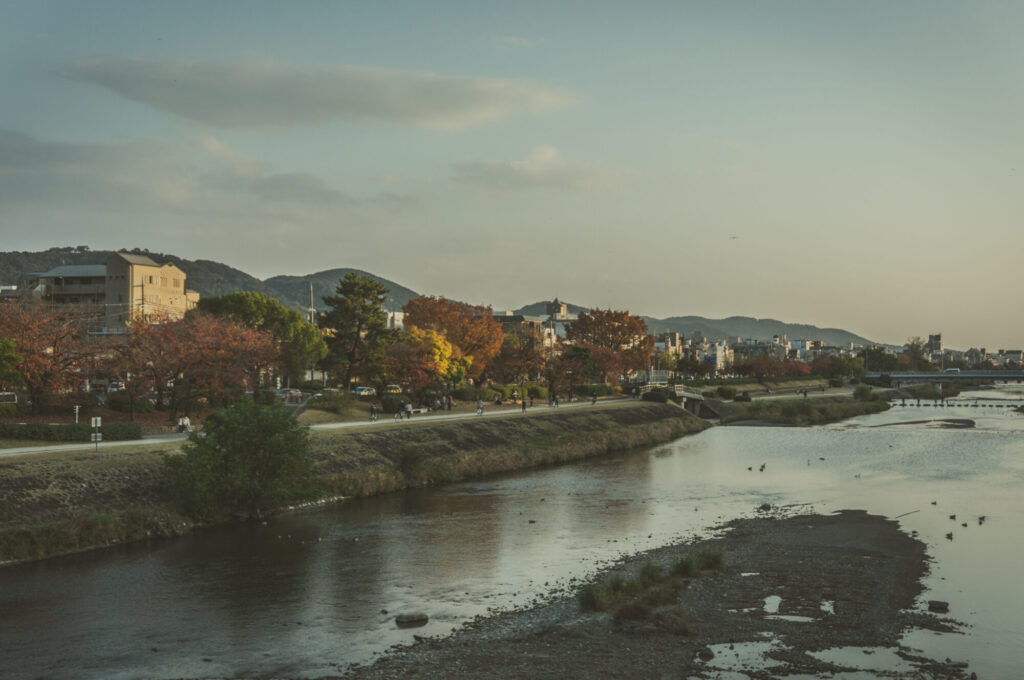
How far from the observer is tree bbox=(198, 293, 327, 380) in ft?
337

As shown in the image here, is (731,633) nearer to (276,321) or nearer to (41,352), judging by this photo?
(41,352)

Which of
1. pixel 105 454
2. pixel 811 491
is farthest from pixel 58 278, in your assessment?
pixel 811 491

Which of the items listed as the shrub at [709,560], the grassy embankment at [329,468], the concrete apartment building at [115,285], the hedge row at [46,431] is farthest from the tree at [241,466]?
the concrete apartment building at [115,285]

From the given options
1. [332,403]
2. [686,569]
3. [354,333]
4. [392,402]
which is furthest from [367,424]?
[686,569]

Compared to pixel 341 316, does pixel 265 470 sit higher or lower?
lower

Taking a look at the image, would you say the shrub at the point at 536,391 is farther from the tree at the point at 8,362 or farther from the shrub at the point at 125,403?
the tree at the point at 8,362

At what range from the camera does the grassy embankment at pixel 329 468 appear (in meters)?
34.7

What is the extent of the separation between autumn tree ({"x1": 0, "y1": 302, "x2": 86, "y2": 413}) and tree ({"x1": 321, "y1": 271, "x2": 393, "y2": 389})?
2844 centimetres

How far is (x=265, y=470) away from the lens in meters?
41.8

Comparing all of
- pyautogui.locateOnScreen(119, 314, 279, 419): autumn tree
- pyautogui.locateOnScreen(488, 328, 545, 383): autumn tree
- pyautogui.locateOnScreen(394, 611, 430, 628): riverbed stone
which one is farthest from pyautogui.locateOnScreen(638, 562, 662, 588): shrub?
pyautogui.locateOnScreen(488, 328, 545, 383): autumn tree

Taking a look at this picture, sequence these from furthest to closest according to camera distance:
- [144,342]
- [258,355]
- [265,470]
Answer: [258,355], [144,342], [265,470]

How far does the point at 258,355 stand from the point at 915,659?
2041 inches

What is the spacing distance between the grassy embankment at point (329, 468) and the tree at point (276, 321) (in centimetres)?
3544

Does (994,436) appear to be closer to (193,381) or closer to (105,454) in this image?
(193,381)
